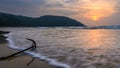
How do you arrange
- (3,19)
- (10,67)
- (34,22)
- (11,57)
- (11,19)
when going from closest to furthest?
(10,67) → (11,57) → (3,19) → (11,19) → (34,22)

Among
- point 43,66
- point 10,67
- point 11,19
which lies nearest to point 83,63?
point 43,66

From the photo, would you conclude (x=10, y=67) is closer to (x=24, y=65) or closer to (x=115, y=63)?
(x=24, y=65)

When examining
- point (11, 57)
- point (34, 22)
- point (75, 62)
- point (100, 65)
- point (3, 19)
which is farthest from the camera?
point (34, 22)

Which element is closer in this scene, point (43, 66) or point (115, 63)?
point (43, 66)

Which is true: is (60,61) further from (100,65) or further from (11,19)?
(11,19)

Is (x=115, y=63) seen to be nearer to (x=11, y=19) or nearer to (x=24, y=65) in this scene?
(x=24, y=65)

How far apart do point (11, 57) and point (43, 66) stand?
108 inches

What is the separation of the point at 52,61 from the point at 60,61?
1.25 ft

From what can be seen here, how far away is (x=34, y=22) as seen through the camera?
199m

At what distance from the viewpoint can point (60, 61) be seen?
10.7 m

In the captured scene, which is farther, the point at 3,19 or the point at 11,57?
the point at 3,19

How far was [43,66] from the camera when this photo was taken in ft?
30.9

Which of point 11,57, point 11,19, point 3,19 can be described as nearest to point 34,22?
point 11,19

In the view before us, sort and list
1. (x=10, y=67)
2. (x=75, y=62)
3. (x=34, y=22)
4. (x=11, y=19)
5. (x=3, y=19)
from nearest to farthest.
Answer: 1. (x=10, y=67)
2. (x=75, y=62)
3. (x=3, y=19)
4. (x=11, y=19)
5. (x=34, y=22)
